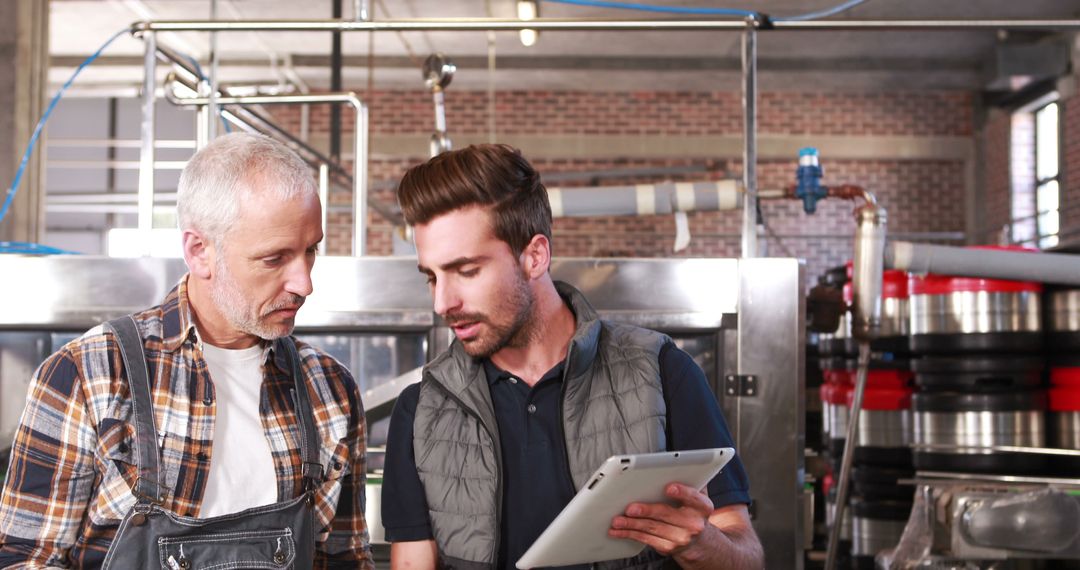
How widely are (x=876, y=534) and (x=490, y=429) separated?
3.34 meters

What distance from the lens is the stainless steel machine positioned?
2730 mm

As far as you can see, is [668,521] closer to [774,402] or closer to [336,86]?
[774,402]

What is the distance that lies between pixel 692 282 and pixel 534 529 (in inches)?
48.2

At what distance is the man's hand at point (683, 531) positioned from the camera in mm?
1506

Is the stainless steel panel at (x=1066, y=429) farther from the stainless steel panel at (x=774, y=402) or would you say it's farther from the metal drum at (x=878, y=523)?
the stainless steel panel at (x=774, y=402)

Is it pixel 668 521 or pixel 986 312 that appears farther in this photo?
pixel 986 312

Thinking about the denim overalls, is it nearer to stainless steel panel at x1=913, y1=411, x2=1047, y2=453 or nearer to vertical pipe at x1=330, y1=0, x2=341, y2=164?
stainless steel panel at x1=913, y1=411, x2=1047, y2=453

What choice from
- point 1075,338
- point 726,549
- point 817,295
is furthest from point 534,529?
point 1075,338

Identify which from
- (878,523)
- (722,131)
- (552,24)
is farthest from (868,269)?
(722,131)

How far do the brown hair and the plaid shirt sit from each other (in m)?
0.34

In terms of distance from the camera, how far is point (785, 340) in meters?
2.77

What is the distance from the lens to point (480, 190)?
1.73 m

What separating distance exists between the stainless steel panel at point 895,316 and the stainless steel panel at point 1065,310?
0.59 m

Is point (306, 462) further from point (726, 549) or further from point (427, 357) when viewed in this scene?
point (427, 357)
